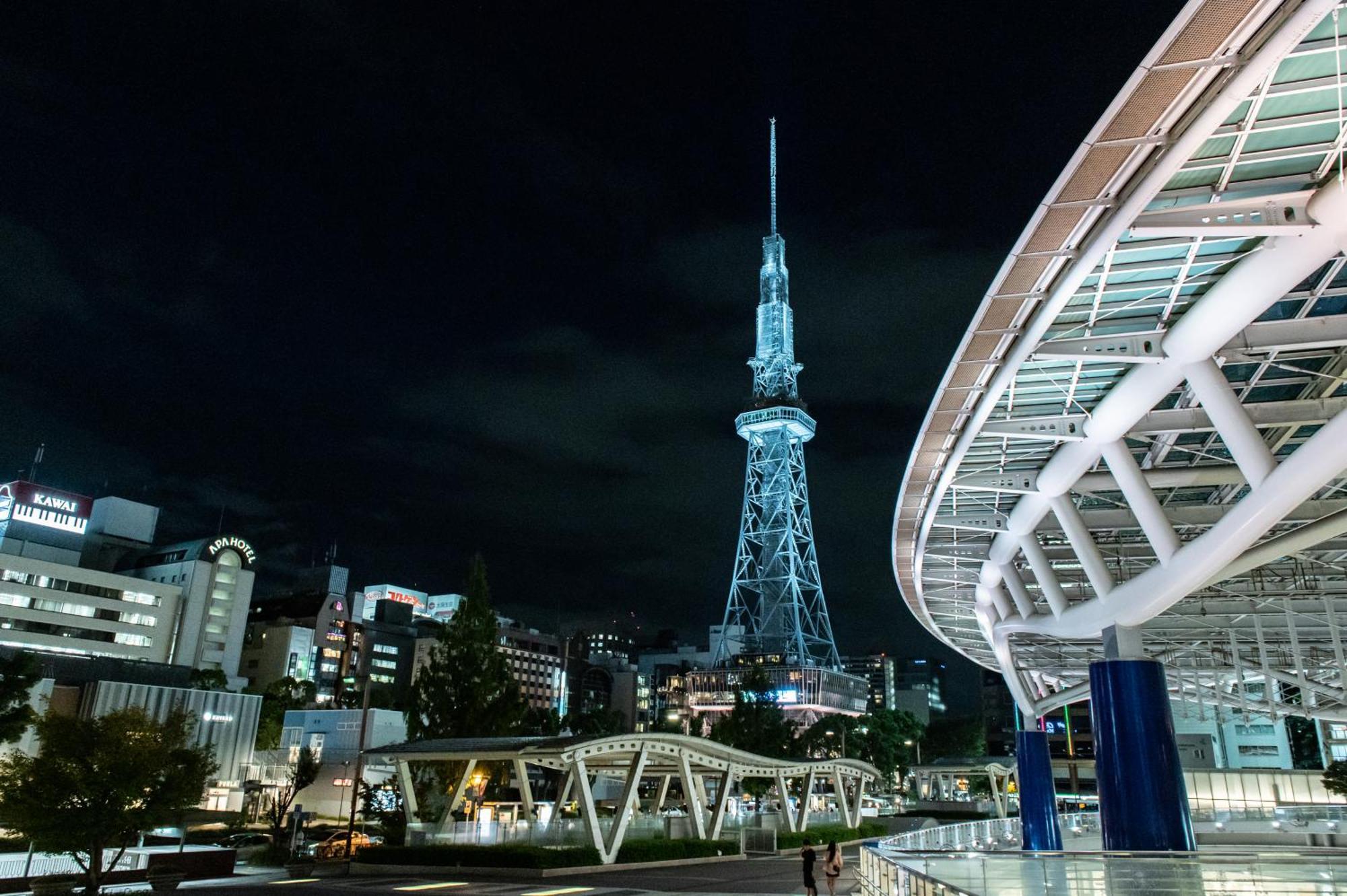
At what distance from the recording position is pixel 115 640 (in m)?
94.2

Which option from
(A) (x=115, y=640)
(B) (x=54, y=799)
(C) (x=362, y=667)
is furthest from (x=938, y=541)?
(C) (x=362, y=667)

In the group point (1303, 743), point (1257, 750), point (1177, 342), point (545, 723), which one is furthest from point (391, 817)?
point (1303, 743)

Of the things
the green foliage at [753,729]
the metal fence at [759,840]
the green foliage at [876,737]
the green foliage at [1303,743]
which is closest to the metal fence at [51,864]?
the metal fence at [759,840]

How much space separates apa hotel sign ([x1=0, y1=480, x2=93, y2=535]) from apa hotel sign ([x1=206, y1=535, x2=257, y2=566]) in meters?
13.2

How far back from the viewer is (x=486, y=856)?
29.4 m

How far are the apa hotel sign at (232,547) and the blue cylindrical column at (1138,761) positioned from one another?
107467mm

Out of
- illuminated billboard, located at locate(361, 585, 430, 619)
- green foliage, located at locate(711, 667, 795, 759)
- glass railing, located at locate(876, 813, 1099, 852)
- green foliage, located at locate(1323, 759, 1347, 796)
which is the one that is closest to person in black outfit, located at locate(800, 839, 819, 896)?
glass railing, located at locate(876, 813, 1099, 852)

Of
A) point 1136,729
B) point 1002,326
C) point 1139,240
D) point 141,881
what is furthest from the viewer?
point 141,881

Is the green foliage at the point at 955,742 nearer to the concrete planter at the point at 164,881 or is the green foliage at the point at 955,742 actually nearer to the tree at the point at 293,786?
the tree at the point at 293,786

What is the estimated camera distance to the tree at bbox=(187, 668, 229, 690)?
87.8 m

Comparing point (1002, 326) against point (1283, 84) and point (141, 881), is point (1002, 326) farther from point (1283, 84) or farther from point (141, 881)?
point (141, 881)

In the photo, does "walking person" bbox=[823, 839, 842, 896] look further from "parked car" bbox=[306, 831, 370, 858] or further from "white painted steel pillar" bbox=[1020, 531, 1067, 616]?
"parked car" bbox=[306, 831, 370, 858]

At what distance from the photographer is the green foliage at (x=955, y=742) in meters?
122

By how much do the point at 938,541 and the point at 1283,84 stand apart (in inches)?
886
